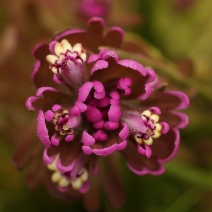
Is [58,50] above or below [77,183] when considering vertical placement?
above

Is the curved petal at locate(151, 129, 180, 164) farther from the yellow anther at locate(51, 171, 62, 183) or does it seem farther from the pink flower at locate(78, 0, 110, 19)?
the pink flower at locate(78, 0, 110, 19)

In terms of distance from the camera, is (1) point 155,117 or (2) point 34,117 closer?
(1) point 155,117

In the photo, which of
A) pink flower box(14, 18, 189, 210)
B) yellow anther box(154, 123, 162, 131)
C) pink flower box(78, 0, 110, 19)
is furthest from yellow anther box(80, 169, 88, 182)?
pink flower box(78, 0, 110, 19)

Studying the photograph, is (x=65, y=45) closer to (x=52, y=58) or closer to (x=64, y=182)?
(x=52, y=58)

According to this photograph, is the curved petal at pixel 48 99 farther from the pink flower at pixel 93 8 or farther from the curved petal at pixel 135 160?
the pink flower at pixel 93 8

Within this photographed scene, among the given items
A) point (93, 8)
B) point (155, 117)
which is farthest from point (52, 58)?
point (93, 8)

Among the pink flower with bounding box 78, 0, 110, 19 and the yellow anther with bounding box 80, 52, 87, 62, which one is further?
the pink flower with bounding box 78, 0, 110, 19

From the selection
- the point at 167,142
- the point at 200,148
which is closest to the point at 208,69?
the point at 200,148

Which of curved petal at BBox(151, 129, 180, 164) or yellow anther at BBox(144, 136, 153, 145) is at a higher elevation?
yellow anther at BBox(144, 136, 153, 145)
